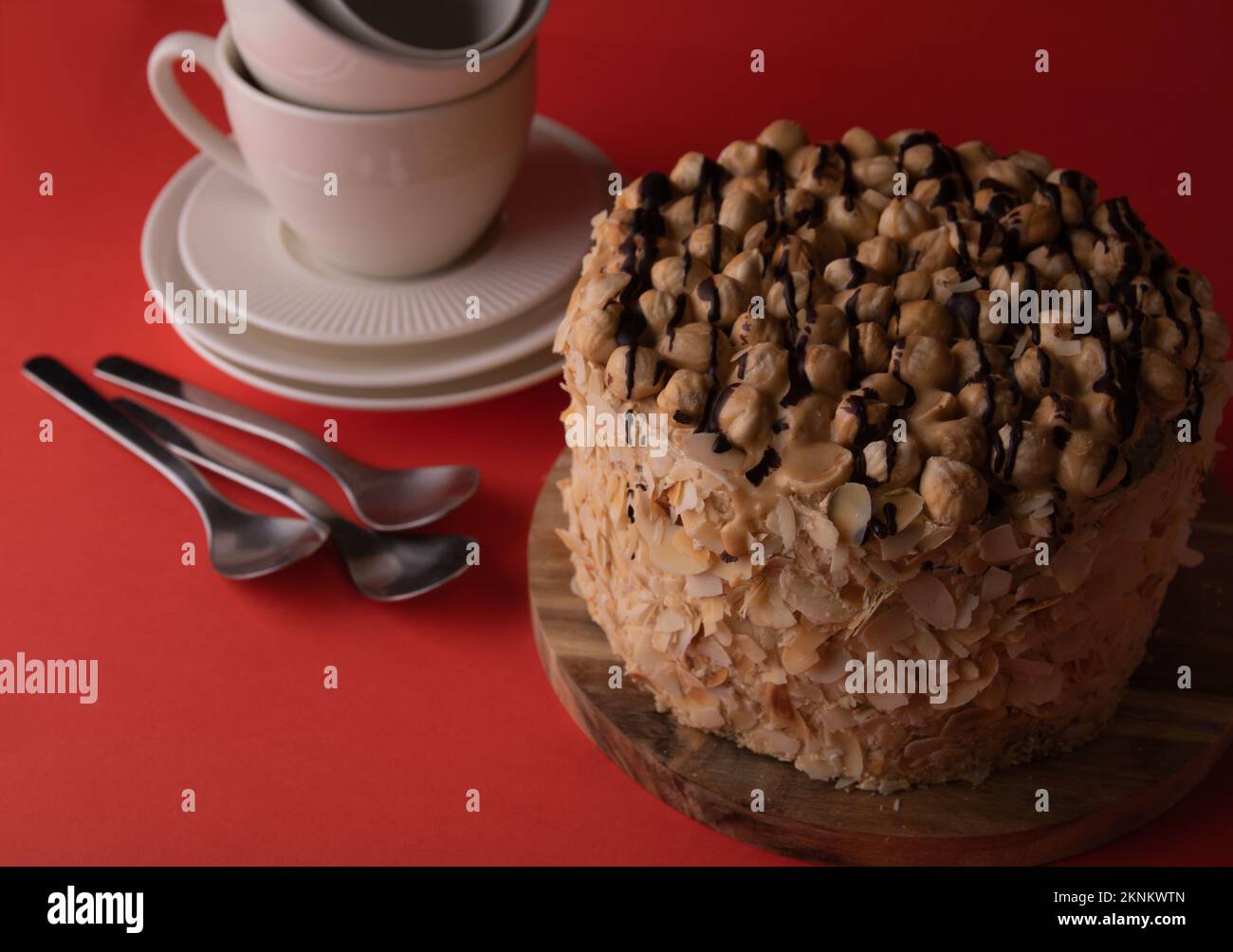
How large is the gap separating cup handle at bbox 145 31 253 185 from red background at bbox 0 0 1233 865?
252mm

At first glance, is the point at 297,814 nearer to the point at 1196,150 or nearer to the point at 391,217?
the point at 391,217

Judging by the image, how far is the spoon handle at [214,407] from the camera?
5.68 feet

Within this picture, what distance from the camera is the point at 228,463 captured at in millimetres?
1704

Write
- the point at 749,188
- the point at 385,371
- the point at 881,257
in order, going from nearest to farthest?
the point at 881,257
the point at 749,188
the point at 385,371

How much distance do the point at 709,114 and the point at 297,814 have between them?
56.1 inches

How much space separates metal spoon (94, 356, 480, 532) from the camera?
5.42ft

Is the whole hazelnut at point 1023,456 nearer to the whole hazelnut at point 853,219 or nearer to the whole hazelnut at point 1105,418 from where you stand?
the whole hazelnut at point 1105,418

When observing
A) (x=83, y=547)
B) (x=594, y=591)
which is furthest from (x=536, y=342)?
(x=83, y=547)

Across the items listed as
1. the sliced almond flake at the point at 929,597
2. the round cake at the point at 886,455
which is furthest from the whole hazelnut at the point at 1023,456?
the sliced almond flake at the point at 929,597

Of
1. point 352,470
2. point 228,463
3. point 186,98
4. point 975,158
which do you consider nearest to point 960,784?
point 975,158

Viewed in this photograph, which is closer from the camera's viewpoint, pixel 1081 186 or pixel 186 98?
pixel 1081 186

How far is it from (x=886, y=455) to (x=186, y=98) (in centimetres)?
119

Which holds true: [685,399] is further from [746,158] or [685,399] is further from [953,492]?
[746,158]

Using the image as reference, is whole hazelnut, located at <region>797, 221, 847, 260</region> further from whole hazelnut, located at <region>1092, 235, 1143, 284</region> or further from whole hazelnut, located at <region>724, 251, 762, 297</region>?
whole hazelnut, located at <region>1092, 235, 1143, 284</region>
